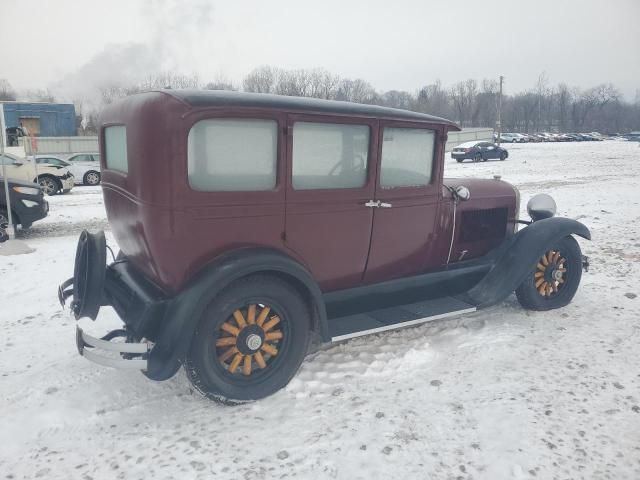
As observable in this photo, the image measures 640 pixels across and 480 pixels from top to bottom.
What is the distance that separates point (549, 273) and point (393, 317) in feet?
6.18

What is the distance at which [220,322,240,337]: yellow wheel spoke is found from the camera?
120 inches

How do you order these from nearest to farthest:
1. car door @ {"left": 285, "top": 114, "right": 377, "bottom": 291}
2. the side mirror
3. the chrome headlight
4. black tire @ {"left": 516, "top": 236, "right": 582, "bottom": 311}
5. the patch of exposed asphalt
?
car door @ {"left": 285, "top": 114, "right": 377, "bottom": 291}, the side mirror, black tire @ {"left": 516, "top": 236, "right": 582, "bottom": 311}, the chrome headlight, the patch of exposed asphalt

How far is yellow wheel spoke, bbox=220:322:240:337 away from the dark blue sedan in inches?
1105

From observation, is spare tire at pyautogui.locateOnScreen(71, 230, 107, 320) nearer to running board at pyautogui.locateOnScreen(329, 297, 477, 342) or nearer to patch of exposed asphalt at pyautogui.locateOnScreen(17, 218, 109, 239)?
running board at pyautogui.locateOnScreen(329, 297, 477, 342)

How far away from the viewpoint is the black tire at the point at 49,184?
14736 mm

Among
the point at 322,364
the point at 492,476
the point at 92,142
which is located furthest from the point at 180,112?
the point at 92,142

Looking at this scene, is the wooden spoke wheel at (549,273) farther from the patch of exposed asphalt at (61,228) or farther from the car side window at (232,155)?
the patch of exposed asphalt at (61,228)

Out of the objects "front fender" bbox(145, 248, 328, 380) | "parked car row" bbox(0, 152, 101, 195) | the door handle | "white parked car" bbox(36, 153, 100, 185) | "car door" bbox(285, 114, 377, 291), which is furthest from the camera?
"white parked car" bbox(36, 153, 100, 185)

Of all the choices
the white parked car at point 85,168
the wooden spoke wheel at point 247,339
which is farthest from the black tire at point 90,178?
the wooden spoke wheel at point 247,339

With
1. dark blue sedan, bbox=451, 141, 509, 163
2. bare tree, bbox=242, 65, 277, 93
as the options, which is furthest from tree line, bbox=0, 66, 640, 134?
dark blue sedan, bbox=451, 141, 509, 163

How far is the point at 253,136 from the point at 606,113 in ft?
390

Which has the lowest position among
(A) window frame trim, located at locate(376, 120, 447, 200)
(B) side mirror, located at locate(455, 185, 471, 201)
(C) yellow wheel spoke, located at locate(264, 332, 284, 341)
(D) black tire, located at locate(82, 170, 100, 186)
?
(D) black tire, located at locate(82, 170, 100, 186)

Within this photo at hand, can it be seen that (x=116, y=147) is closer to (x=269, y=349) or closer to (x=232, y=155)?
(x=232, y=155)

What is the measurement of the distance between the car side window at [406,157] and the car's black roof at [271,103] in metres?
0.16
